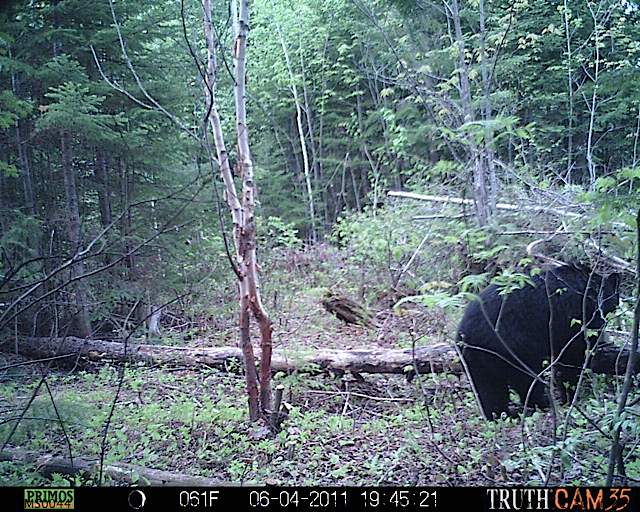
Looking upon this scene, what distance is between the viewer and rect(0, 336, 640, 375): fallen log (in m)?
3.81

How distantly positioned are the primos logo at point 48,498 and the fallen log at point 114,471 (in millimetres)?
493

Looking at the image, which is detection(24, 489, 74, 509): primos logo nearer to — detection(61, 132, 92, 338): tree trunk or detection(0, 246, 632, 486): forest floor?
detection(0, 246, 632, 486): forest floor

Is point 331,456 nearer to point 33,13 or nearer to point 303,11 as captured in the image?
point 33,13

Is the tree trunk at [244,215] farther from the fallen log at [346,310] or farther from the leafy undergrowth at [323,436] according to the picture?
the fallen log at [346,310]

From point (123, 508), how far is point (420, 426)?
2.18 metres

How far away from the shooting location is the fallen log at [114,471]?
282 cm

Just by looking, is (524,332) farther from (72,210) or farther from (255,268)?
(72,210)

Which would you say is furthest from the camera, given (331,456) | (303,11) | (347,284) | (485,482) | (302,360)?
(303,11)

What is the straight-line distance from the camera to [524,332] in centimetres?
378

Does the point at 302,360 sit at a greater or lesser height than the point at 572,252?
lesser

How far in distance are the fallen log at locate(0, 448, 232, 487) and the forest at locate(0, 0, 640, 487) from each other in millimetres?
17

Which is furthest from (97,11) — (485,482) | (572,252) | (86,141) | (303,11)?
(303,11)

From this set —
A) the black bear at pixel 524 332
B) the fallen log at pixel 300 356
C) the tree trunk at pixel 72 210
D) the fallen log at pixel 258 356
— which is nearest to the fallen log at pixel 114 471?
the fallen log at pixel 300 356

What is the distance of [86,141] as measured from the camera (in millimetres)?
6418
